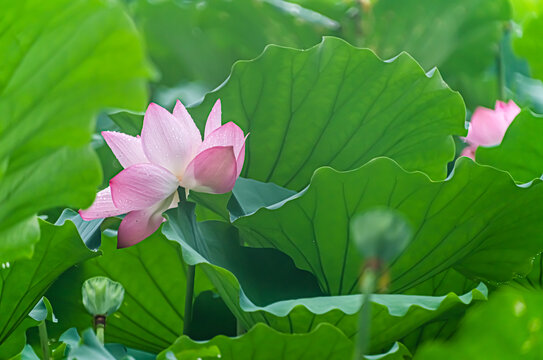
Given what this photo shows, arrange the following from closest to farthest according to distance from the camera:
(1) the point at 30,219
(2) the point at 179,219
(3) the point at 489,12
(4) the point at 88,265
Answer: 1. (1) the point at 30,219
2. (2) the point at 179,219
3. (4) the point at 88,265
4. (3) the point at 489,12

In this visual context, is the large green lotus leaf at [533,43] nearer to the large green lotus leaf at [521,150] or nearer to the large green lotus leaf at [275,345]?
the large green lotus leaf at [521,150]

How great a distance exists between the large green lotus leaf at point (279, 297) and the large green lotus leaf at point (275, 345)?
0.05 feet

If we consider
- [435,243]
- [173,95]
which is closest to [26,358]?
[435,243]

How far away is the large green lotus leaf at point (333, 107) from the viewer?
76 cm

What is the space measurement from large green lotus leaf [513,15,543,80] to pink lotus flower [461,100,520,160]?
0.97 feet

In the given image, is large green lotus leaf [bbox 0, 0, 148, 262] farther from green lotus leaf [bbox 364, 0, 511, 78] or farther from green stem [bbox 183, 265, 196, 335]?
green lotus leaf [bbox 364, 0, 511, 78]

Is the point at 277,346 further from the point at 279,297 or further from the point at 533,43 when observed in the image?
the point at 533,43

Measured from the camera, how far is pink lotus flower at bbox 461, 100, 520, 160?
2.91 ft

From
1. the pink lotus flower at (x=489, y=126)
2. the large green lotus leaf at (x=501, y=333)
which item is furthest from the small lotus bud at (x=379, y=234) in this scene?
the pink lotus flower at (x=489, y=126)

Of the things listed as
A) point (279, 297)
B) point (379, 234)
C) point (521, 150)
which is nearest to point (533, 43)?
point (521, 150)

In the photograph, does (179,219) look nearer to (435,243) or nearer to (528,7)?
(435,243)

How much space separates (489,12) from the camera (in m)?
1.57

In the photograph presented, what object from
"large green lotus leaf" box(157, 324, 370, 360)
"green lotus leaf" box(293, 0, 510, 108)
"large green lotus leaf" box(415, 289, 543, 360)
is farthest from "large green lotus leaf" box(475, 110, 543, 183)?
"green lotus leaf" box(293, 0, 510, 108)

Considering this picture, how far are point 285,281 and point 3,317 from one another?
0.84ft
